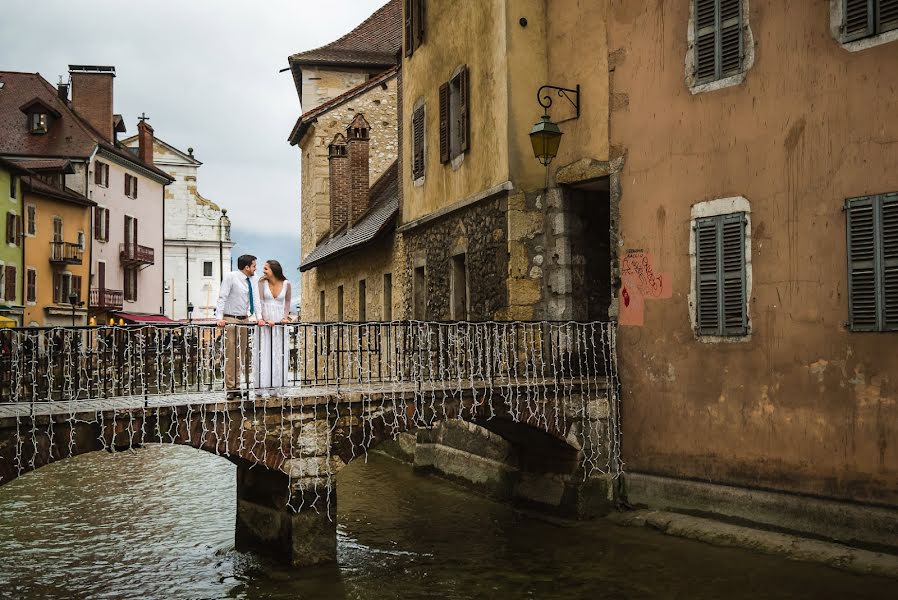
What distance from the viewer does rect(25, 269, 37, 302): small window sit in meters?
37.0

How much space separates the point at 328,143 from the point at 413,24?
10.6m

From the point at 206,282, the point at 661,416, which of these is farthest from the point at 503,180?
the point at 206,282

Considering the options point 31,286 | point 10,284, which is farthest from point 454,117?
point 31,286

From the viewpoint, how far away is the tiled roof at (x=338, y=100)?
2691cm

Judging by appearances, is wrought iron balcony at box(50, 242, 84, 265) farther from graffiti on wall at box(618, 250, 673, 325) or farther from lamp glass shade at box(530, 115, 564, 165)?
graffiti on wall at box(618, 250, 673, 325)

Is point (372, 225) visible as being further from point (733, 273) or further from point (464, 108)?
point (733, 273)

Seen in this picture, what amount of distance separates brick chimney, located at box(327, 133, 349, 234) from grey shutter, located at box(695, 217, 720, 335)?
14884 millimetres

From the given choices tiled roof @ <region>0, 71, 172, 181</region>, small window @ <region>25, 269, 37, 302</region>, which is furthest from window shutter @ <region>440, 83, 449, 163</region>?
tiled roof @ <region>0, 71, 172, 181</region>

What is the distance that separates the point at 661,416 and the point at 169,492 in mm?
8285

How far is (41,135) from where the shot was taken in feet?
136

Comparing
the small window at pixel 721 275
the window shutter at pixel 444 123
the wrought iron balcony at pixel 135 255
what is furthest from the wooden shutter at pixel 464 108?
the wrought iron balcony at pixel 135 255

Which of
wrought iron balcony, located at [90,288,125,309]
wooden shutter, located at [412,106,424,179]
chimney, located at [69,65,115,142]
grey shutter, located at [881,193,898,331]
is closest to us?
grey shutter, located at [881,193,898,331]

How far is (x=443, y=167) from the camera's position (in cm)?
1645

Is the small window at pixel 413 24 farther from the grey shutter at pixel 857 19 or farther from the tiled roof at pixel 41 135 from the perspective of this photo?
the tiled roof at pixel 41 135
